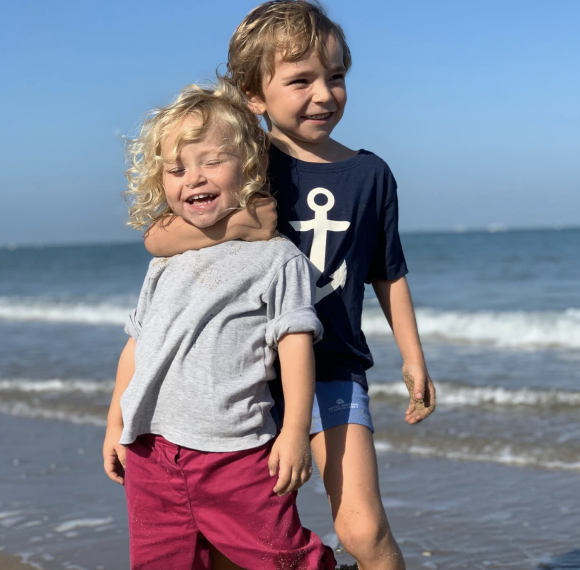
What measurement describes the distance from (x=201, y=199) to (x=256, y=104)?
0.44 m

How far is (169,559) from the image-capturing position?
6.82ft

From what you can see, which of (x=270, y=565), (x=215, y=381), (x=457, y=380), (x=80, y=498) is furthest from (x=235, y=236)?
(x=457, y=380)

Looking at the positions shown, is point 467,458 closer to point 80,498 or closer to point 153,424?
point 80,498

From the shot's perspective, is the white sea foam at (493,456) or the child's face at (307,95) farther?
the white sea foam at (493,456)

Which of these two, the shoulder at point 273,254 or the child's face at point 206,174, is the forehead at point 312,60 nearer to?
the child's face at point 206,174

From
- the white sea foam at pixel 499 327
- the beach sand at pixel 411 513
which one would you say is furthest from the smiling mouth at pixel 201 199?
the white sea foam at pixel 499 327

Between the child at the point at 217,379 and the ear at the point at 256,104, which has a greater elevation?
the ear at the point at 256,104

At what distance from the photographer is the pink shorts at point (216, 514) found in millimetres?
2006

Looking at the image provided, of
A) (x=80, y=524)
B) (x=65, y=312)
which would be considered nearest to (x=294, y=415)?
(x=80, y=524)

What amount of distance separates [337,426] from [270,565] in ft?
1.40

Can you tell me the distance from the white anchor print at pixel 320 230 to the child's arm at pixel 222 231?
15 cm

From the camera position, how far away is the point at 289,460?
1.95m

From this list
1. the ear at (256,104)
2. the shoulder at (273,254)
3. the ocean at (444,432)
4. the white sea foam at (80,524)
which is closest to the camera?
the shoulder at (273,254)

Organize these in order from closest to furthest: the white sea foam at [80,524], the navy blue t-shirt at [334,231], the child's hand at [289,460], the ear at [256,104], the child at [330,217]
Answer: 1. the child's hand at [289,460]
2. the child at [330,217]
3. the navy blue t-shirt at [334,231]
4. the ear at [256,104]
5. the white sea foam at [80,524]
